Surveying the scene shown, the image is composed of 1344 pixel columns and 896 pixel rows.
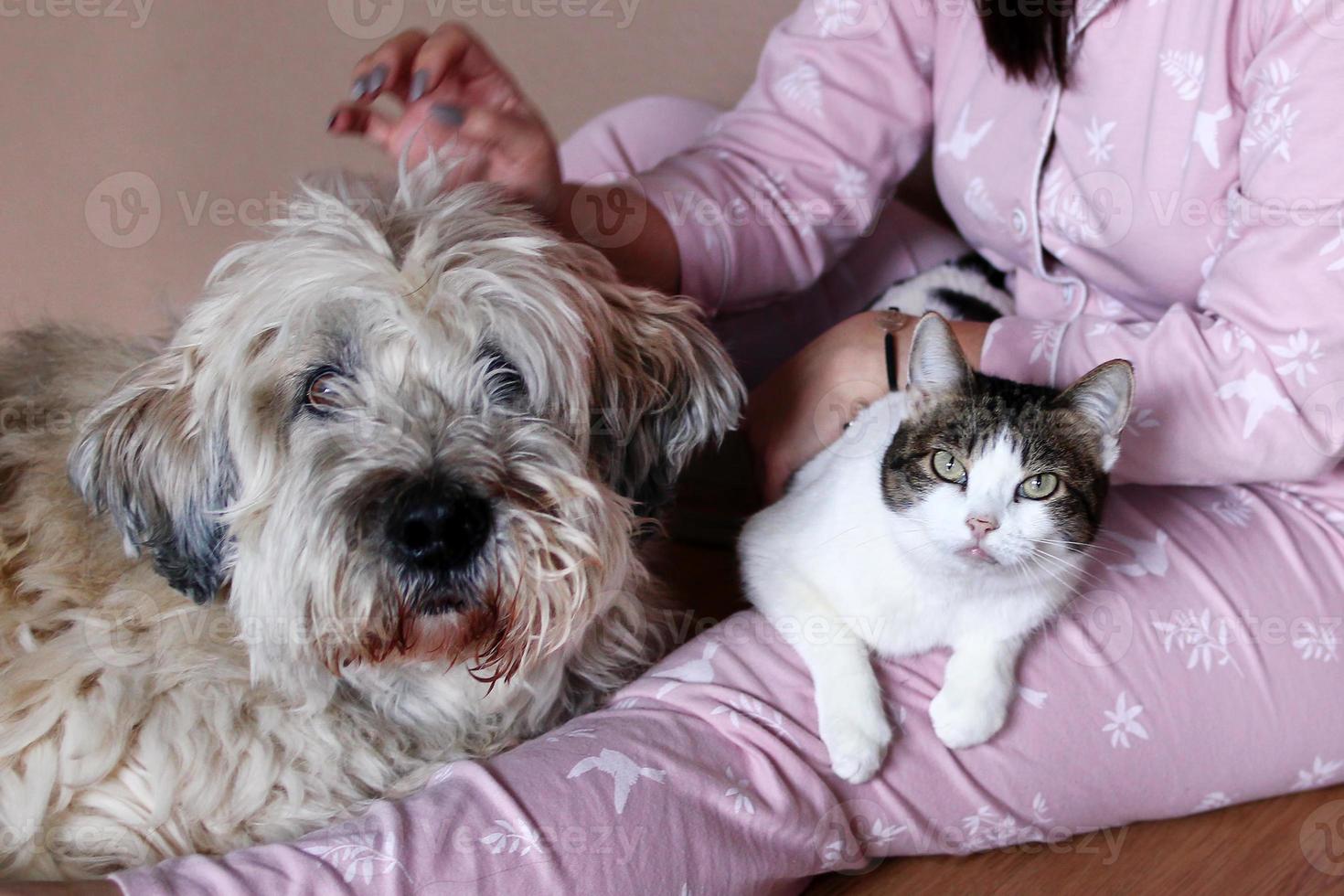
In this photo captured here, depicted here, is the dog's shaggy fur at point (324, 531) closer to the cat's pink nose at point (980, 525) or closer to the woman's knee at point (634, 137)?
the cat's pink nose at point (980, 525)

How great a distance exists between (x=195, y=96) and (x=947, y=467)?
1.70 metres

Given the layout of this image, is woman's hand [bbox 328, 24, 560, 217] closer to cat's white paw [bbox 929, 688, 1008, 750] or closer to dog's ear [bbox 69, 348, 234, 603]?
dog's ear [bbox 69, 348, 234, 603]

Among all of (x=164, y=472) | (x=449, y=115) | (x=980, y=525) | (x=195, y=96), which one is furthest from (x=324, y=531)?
(x=195, y=96)

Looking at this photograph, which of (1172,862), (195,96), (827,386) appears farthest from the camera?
(195,96)

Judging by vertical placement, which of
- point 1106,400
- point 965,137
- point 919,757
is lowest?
point 919,757

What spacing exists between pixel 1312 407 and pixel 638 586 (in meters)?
0.80

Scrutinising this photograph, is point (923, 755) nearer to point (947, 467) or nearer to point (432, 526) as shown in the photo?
point (947, 467)

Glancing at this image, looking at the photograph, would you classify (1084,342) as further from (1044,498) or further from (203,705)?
(203,705)

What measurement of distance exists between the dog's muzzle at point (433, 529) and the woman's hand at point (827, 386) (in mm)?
616

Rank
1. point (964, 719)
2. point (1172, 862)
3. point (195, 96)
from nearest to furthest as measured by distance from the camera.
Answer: point (964, 719)
point (1172, 862)
point (195, 96)

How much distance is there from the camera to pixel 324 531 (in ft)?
3.65

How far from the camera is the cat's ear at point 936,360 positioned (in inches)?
51.7

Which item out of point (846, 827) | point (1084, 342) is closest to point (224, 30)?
point (1084, 342)

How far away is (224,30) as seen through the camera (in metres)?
2.29
